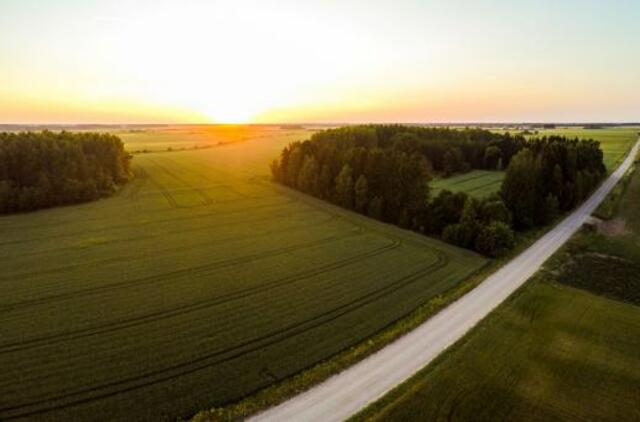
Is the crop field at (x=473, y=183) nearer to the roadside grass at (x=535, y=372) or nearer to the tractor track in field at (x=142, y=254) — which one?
the tractor track in field at (x=142, y=254)

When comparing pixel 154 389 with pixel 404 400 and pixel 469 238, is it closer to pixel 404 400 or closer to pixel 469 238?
pixel 404 400

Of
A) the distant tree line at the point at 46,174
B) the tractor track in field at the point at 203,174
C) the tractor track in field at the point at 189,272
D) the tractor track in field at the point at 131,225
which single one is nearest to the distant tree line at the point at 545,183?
the tractor track in field at the point at 189,272

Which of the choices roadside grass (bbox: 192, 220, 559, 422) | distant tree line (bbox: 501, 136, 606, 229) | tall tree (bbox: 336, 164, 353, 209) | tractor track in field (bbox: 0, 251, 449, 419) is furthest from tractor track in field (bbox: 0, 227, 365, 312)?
distant tree line (bbox: 501, 136, 606, 229)

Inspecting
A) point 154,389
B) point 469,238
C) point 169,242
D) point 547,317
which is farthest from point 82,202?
point 547,317

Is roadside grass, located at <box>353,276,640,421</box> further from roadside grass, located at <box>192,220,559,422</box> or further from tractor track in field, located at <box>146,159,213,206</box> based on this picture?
tractor track in field, located at <box>146,159,213,206</box>

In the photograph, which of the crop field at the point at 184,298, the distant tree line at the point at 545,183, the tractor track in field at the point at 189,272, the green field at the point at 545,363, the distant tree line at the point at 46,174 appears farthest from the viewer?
the distant tree line at the point at 46,174
